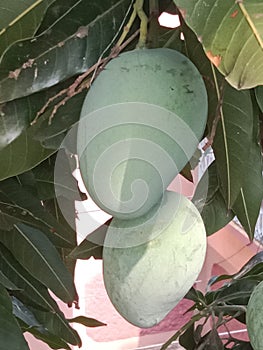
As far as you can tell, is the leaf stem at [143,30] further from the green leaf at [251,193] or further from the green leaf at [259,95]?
the green leaf at [251,193]

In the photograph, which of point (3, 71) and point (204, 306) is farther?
point (204, 306)

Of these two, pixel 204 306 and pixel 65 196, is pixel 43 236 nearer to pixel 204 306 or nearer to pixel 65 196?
pixel 65 196

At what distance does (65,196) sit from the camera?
31.8 inches

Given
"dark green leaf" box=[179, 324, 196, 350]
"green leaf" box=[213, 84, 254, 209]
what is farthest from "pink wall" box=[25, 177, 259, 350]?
"green leaf" box=[213, 84, 254, 209]

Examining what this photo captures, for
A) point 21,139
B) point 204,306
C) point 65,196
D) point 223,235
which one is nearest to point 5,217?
point 65,196

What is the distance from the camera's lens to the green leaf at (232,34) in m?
0.36

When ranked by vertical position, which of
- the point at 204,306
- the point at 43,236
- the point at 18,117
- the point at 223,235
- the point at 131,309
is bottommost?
the point at 223,235

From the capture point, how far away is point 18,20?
49 cm

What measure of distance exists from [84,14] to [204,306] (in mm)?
657

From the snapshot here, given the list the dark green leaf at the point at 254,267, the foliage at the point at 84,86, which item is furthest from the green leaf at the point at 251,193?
the dark green leaf at the point at 254,267

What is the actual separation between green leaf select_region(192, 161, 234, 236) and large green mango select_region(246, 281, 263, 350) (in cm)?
10

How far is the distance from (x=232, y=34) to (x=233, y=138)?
22cm

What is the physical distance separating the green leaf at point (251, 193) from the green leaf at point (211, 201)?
0.02 m

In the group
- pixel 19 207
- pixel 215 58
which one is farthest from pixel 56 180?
pixel 215 58
